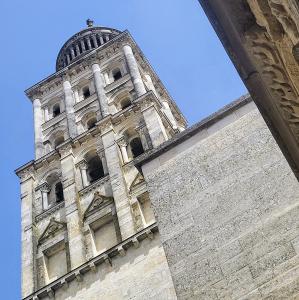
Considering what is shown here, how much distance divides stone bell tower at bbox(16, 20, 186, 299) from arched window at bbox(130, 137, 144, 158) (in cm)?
6

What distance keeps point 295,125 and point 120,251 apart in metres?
16.3

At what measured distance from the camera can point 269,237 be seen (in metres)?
8.27

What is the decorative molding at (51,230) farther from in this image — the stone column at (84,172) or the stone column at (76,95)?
the stone column at (76,95)

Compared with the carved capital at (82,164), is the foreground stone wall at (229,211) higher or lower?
lower

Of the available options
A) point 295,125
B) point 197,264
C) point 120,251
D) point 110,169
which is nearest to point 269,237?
point 197,264

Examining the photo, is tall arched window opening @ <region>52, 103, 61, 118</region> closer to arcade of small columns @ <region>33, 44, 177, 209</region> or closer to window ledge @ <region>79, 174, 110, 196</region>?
arcade of small columns @ <region>33, 44, 177, 209</region>

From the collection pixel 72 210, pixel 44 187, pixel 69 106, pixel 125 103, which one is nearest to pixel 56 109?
pixel 69 106

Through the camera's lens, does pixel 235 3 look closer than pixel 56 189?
Yes

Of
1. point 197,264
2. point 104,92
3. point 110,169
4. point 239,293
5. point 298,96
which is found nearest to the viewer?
point 298,96

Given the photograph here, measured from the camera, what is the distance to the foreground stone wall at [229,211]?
8.02m

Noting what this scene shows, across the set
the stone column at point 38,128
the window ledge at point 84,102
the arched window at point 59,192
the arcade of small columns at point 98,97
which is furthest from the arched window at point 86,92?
the arched window at point 59,192

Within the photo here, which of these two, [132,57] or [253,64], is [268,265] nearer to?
[253,64]

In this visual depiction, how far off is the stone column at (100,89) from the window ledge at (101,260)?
33.4 ft

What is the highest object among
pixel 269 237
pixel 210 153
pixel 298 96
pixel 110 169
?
pixel 110 169
